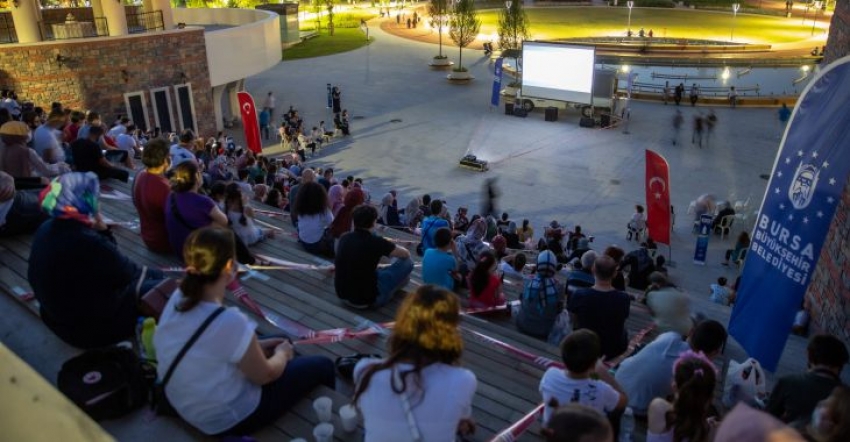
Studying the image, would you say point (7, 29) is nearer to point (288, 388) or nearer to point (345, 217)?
point (345, 217)

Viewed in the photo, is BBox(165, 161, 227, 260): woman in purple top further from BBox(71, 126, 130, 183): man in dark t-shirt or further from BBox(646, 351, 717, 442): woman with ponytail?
BBox(646, 351, 717, 442): woman with ponytail

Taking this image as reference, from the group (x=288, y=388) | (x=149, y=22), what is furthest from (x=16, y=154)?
(x=149, y=22)

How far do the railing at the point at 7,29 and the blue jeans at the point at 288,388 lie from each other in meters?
20.8

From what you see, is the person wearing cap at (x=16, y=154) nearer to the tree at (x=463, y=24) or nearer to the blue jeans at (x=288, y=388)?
the blue jeans at (x=288, y=388)

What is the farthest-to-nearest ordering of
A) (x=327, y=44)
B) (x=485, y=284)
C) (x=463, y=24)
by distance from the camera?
(x=327, y=44) → (x=463, y=24) → (x=485, y=284)

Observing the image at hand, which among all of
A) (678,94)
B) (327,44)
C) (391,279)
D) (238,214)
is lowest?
(678,94)

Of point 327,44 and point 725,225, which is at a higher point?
point 327,44

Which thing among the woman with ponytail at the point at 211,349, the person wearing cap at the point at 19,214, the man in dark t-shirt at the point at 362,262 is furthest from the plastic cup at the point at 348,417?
the person wearing cap at the point at 19,214

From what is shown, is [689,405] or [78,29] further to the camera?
[78,29]

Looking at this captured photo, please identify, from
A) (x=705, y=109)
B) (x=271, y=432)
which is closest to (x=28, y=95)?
(x=271, y=432)

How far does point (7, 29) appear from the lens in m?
20.8

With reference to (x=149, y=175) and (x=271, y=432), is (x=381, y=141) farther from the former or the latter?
(x=271, y=432)

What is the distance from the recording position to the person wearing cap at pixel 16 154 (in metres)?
7.34

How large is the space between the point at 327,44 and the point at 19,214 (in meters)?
41.2
